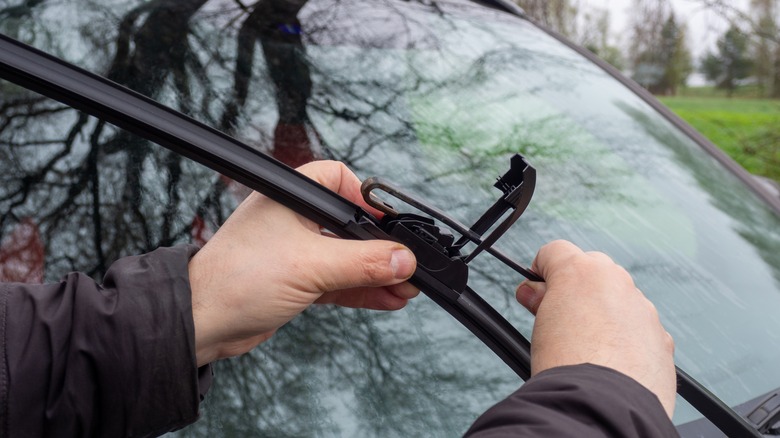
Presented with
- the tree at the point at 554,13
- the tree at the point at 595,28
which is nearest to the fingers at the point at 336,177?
the tree at the point at 595,28

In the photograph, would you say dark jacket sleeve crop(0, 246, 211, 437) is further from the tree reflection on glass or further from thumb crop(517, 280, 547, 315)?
thumb crop(517, 280, 547, 315)

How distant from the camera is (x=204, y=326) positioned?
3.28 feet

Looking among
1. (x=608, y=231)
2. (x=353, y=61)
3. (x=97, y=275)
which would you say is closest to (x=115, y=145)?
(x=97, y=275)

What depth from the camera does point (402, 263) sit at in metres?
0.94

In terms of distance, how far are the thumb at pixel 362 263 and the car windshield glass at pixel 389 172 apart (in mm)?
259

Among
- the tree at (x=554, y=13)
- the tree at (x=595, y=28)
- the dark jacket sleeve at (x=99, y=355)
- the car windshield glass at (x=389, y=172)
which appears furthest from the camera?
the tree at (x=595, y=28)

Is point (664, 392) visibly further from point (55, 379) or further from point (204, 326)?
point (55, 379)

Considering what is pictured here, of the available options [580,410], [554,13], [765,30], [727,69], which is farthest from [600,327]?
[727,69]

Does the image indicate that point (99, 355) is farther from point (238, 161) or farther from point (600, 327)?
point (600, 327)

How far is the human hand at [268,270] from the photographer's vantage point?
96 centimetres

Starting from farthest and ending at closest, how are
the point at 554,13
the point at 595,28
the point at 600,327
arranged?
the point at 595,28 → the point at 554,13 → the point at 600,327

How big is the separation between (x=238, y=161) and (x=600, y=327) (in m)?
0.48

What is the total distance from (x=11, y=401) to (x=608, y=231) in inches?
46.3

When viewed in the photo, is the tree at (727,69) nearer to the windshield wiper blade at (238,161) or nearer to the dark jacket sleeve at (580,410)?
the windshield wiper blade at (238,161)
